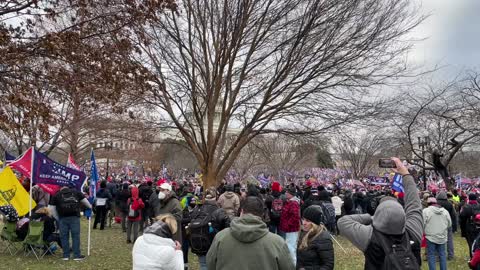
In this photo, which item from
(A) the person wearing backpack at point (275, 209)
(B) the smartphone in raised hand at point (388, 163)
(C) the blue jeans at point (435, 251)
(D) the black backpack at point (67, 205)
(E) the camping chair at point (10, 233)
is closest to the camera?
(B) the smartphone in raised hand at point (388, 163)

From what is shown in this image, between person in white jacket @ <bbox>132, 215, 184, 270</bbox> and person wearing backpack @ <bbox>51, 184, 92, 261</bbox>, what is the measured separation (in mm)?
6643

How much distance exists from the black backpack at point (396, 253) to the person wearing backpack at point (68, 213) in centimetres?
836

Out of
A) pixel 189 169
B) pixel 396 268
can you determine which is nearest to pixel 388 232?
pixel 396 268

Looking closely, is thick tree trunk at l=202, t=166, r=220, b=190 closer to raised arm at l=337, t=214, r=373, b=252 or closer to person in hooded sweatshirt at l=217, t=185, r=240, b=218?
person in hooded sweatshirt at l=217, t=185, r=240, b=218

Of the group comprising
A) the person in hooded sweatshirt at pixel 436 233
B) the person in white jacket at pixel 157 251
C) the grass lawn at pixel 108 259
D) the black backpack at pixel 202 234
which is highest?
A: the person in white jacket at pixel 157 251

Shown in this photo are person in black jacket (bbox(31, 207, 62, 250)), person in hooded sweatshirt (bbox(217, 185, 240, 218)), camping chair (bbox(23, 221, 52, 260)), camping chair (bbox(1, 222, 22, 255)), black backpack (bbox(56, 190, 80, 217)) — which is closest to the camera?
person in hooded sweatshirt (bbox(217, 185, 240, 218))

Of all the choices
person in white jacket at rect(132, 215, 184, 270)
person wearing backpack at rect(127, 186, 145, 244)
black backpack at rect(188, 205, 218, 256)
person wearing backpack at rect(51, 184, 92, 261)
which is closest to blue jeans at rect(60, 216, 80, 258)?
person wearing backpack at rect(51, 184, 92, 261)

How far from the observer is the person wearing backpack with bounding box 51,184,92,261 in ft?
35.1

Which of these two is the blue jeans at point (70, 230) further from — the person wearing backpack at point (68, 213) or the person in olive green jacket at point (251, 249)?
the person in olive green jacket at point (251, 249)

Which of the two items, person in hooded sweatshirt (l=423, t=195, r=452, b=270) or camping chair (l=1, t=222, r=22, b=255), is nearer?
person in hooded sweatshirt (l=423, t=195, r=452, b=270)

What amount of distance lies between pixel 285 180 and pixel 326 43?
37599mm

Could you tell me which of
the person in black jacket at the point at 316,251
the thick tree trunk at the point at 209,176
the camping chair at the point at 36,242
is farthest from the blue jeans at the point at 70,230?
the person in black jacket at the point at 316,251

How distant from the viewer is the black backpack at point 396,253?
3.77 metres

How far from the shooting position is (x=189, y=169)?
199 feet
